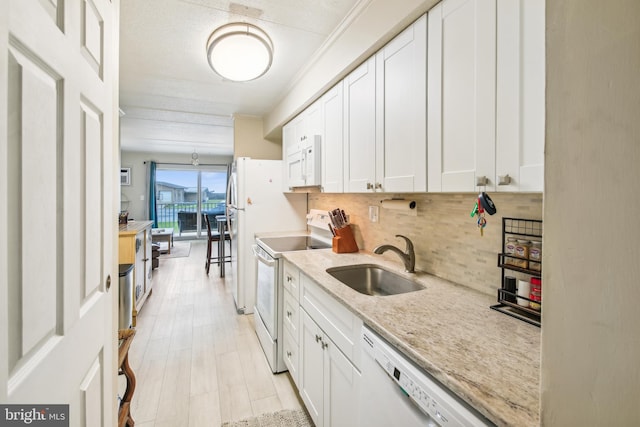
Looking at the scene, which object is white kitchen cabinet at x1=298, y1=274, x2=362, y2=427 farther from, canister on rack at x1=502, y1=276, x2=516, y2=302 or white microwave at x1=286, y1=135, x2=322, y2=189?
white microwave at x1=286, y1=135, x2=322, y2=189

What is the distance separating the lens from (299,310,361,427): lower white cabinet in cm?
126

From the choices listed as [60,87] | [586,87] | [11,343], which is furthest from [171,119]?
[586,87]

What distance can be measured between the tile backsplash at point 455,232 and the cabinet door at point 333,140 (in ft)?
1.22

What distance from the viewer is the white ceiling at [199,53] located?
5.70 ft

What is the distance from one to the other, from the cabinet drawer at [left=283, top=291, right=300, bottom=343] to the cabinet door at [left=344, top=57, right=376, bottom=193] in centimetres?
87

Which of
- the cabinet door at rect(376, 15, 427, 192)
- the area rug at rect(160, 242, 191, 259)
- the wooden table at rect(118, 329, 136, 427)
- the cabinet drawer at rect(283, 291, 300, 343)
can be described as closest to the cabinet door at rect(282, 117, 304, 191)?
the cabinet drawer at rect(283, 291, 300, 343)

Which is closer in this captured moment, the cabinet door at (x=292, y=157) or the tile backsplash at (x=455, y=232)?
the tile backsplash at (x=455, y=232)

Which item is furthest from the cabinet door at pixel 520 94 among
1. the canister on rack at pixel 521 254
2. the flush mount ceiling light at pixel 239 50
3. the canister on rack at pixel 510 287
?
the flush mount ceiling light at pixel 239 50

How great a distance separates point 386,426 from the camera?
37.4 inches

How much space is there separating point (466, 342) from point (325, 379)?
33.6 inches

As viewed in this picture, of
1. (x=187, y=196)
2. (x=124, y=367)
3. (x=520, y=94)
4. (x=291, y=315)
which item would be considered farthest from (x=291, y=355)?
(x=187, y=196)

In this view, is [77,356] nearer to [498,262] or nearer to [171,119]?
[498,262]

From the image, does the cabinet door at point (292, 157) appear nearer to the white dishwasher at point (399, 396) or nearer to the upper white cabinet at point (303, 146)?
the upper white cabinet at point (303, 146)

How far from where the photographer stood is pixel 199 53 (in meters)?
2.26
